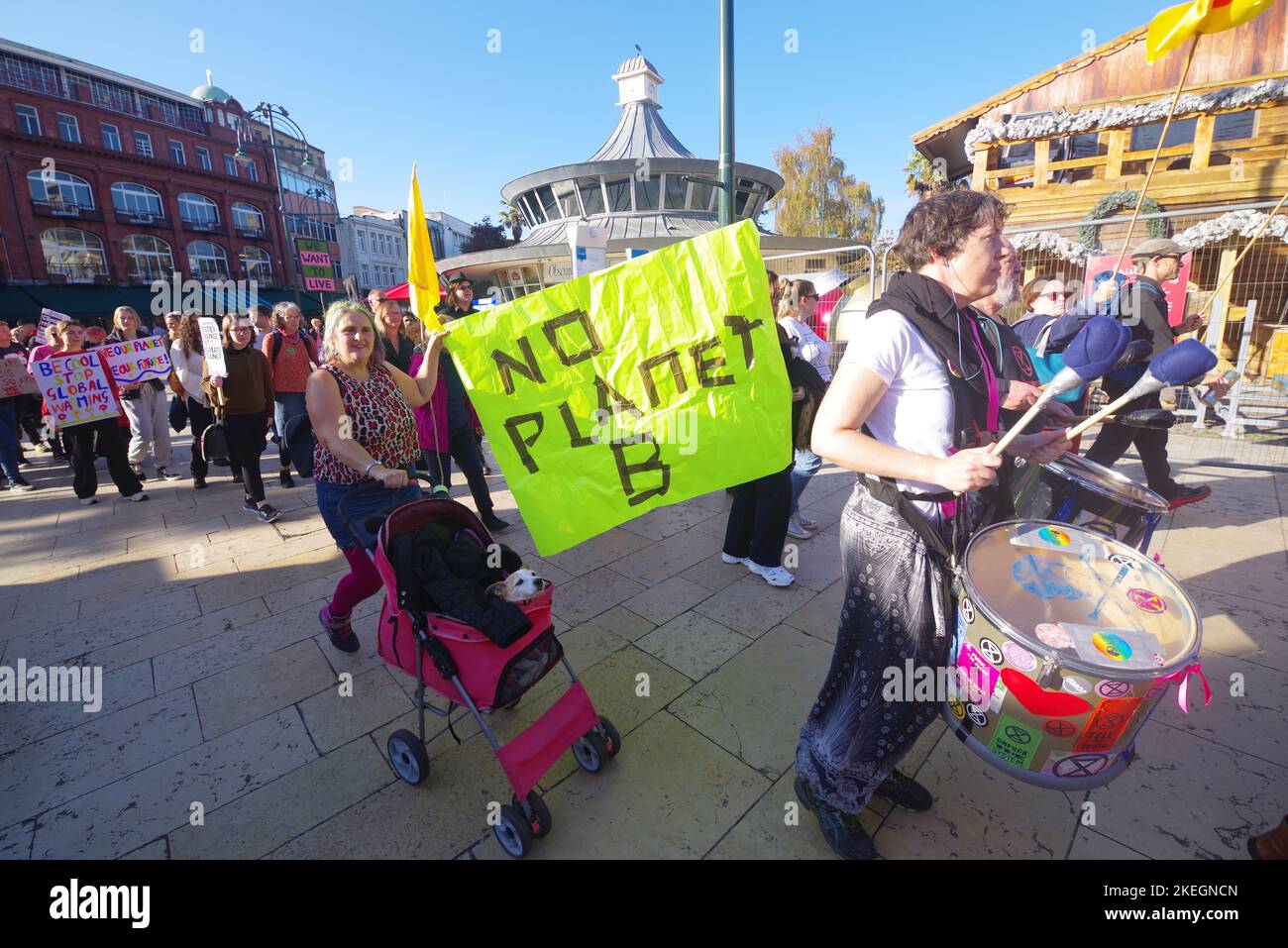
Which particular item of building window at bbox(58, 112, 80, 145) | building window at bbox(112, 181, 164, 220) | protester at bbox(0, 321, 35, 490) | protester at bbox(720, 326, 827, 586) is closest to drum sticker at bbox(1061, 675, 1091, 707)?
protester at bbox(720, 326, 827, 586)

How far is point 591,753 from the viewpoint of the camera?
2498mm

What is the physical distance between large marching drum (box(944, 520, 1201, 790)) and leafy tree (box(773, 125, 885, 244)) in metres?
38.3

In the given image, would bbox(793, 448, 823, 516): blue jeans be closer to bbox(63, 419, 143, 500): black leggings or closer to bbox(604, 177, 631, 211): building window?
bbox(63, 419, 143, 500): black leggings

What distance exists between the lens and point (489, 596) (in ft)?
7.50

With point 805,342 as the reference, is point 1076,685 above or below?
below

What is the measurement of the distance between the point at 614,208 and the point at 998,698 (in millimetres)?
34001

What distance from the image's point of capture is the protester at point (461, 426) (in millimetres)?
5312

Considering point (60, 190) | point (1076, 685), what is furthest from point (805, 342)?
point (60, 190)

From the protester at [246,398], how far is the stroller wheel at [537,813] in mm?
5058

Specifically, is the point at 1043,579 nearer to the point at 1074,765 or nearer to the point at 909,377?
the point at 1074,765

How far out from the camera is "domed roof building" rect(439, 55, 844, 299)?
29.8 m

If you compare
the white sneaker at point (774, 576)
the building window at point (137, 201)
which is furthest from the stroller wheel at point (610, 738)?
the building window at point (137, 201)

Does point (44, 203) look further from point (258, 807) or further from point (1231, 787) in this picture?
point (1231, 787)
